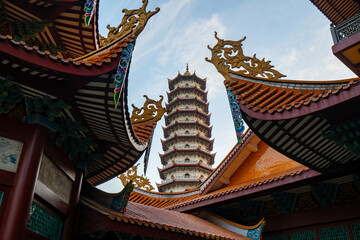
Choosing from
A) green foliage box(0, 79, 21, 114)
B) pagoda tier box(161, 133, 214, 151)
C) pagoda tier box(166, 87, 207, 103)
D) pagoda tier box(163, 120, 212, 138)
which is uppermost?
pagoda tier box(166, 87, 207, 103)

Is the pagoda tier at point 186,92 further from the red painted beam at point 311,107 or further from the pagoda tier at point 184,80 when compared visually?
the red painted beam at point 311,107

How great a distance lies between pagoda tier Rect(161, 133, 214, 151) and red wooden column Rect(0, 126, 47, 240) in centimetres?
2632

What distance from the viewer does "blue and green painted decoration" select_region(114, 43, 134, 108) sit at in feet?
15.5

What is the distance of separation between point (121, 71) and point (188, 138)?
26.8 m

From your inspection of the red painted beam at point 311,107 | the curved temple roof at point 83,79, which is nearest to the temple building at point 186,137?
the curved temple roof at point 83,79

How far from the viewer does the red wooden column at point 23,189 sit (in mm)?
4332

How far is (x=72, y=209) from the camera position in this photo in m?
6.14

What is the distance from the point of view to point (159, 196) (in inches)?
579

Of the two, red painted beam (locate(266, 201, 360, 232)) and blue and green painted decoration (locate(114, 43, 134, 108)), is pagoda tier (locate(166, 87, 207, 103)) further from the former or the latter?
blue and green painted decoration (locate(114, 43, 134, 108))

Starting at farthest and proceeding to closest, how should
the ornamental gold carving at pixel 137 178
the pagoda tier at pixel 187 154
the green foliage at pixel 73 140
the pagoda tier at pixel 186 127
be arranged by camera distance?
the pagoda tier at pixel 186 127, the pagoda tier at pixel 187 154, the ornamental gold carving at pixel 137 178, the green foliage at pixel 73 140

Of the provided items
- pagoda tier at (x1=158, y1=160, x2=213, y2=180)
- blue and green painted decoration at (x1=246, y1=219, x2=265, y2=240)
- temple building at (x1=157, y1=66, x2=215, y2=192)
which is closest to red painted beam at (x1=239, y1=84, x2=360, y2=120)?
blue and green painted decoration at (x1=246, y1=219, x2=265, y2=240)

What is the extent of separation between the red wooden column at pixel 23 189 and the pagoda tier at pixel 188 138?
26.3 metres

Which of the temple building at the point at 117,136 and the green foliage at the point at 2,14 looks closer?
the temple building at the point at 117,136

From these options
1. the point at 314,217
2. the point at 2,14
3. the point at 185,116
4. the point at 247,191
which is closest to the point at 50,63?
the point at 2,14
